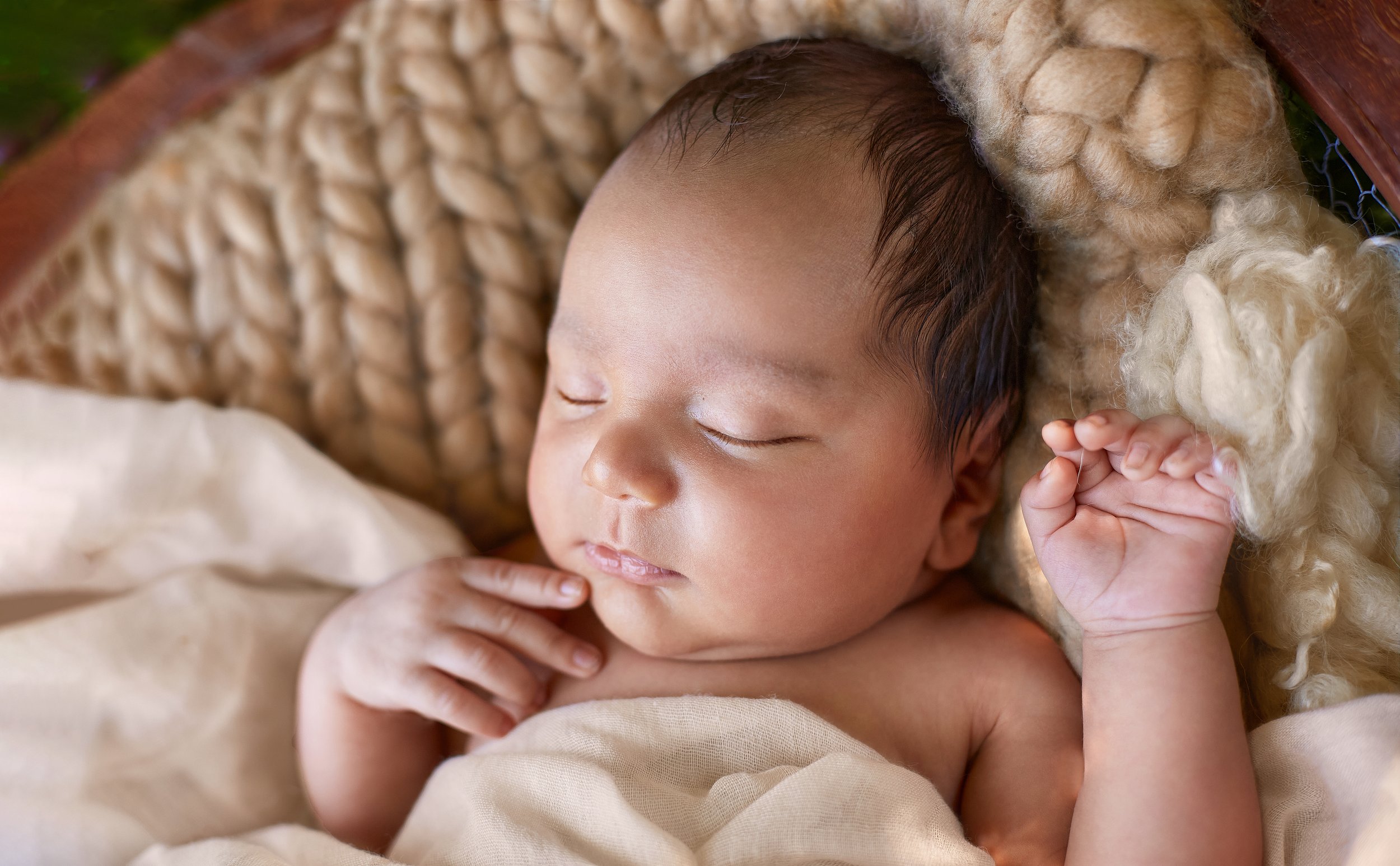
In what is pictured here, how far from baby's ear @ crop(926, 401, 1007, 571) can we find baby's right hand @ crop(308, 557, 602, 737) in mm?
364

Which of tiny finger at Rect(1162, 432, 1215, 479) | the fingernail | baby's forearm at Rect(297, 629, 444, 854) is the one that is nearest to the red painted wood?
tiny finger at Rect(1162, 432, 1215, 479)

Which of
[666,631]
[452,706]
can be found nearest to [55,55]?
[452,706]

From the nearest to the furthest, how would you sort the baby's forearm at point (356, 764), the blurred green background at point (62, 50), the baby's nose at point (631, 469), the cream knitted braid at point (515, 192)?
1. the baby's nose at point (631, 469)
2. the baby's forearm at point (356, 764)
3. the cream knitted braid at point (515, 192)
4. the blurred green background at point (62, 50)

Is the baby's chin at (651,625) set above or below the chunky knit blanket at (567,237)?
below

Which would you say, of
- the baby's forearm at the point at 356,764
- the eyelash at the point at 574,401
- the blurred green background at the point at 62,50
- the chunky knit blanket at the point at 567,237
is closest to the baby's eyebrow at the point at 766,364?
the eyelash at the point at 574,401

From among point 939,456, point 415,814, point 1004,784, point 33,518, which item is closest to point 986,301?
point 939,456

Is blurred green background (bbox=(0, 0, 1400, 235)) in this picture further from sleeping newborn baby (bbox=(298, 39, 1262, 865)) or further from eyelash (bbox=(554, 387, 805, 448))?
eyelash (bbox=(554, 387, 805, 448))

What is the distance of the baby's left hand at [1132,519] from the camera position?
2.78 ft

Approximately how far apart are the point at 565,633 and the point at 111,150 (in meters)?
0.82

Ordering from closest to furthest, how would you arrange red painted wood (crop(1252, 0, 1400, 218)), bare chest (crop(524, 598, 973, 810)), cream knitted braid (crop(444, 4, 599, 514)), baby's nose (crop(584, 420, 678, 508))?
red painted wood (crop(1252, 0, 1400, 218)), baby's nose (crop(584, 420, 678, 508)), bare chest (crop(524, 598, 973, 810)), cream knitted braid (crop(444, 4, 599, 514))

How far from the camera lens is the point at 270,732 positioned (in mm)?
1205

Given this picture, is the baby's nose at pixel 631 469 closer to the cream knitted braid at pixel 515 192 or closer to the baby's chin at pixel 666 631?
the baby's chin at pixel 666 631

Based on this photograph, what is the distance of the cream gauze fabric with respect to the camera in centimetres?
88

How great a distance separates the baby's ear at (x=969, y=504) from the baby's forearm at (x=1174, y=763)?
218 millimetres
